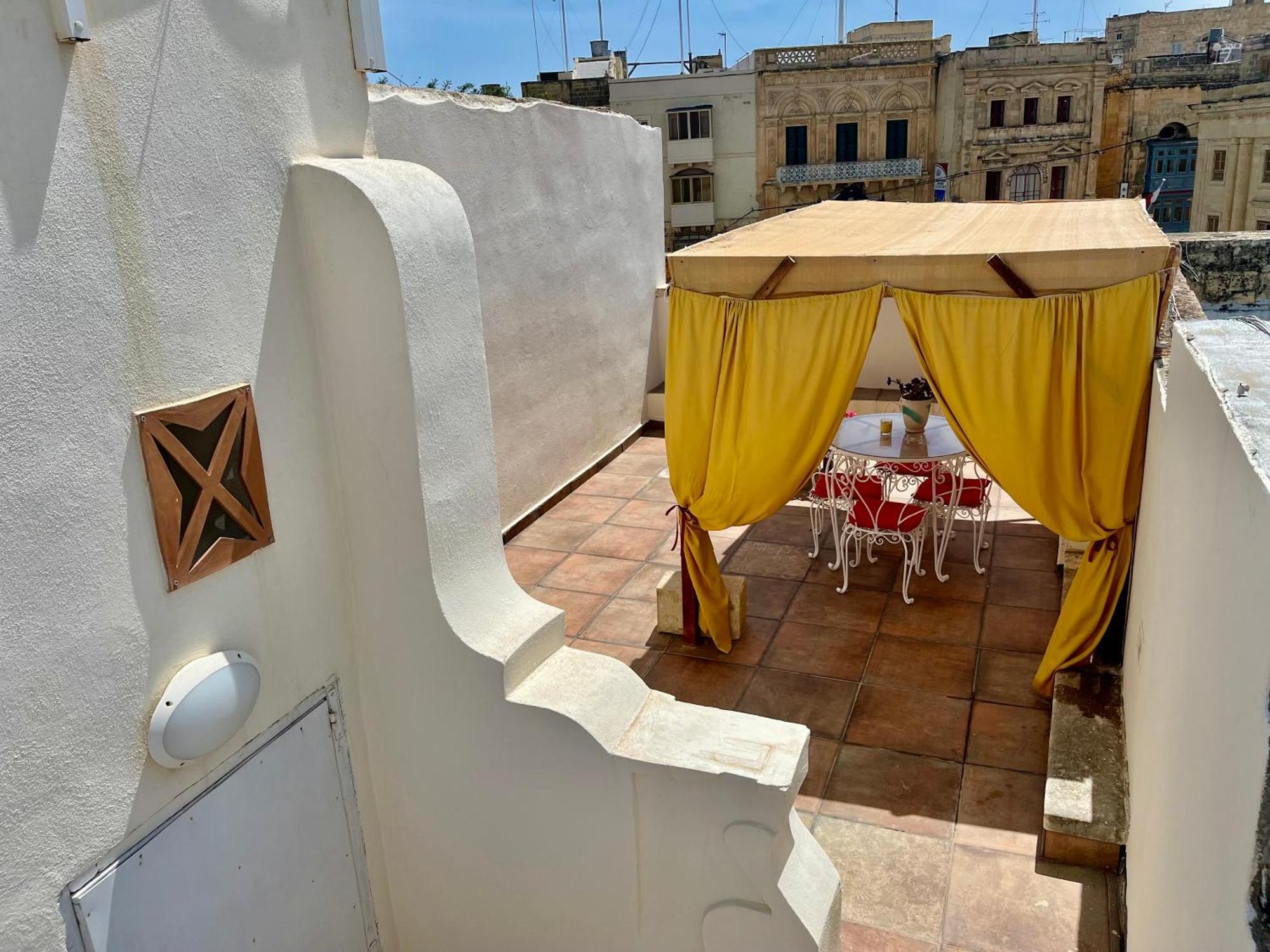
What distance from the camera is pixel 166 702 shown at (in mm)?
2186

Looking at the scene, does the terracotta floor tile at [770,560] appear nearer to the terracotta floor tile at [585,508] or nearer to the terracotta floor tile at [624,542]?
the terracotta floor tile at [624,542]

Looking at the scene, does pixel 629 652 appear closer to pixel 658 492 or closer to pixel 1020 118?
pixel 658 492

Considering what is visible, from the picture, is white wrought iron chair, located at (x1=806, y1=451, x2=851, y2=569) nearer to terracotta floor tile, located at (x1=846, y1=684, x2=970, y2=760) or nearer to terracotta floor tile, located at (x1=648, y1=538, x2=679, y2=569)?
terracotta floor tile, located at (x1=648, y1=538, x2=679, y2=569)

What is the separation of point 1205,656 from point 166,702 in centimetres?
242

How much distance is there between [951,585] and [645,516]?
2.62 m

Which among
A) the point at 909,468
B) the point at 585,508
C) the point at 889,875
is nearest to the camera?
the point at 889,875

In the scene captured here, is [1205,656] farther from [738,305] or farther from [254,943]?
[738,305]

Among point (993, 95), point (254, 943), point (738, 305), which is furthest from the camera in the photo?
Answer: point (993, 95)

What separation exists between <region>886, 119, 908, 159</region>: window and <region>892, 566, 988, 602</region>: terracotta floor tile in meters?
25.1

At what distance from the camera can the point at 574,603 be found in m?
A: 6.45

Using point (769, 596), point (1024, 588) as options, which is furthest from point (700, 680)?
point (1024, 588)

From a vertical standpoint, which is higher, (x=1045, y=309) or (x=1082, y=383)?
(x=1045, y=309)

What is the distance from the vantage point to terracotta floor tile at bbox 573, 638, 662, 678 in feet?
18.5

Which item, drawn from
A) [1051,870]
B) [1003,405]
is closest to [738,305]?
[1003,405]
